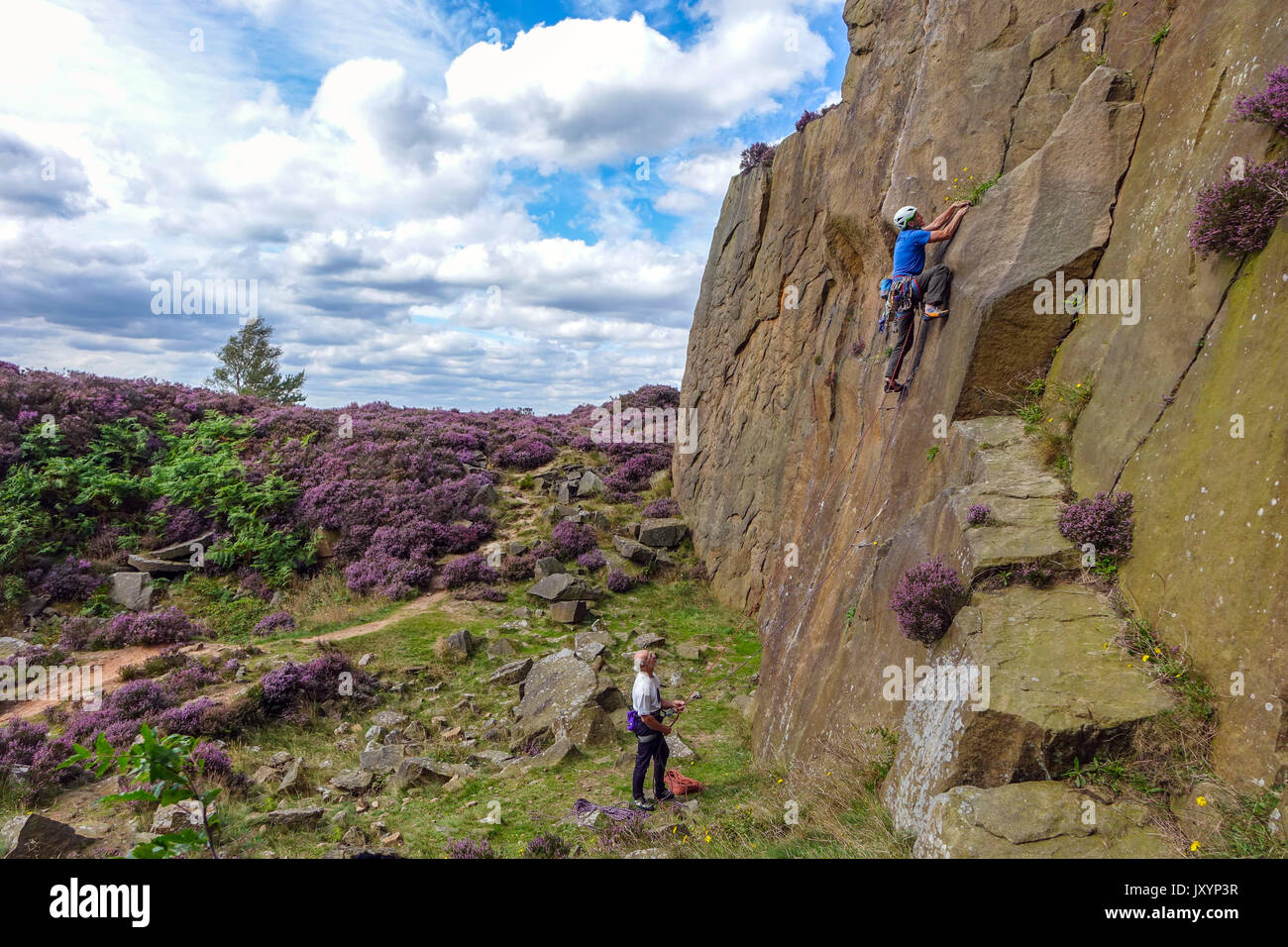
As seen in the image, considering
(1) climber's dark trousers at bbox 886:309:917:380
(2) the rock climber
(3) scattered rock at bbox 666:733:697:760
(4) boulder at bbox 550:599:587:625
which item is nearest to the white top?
(2) the rock climber

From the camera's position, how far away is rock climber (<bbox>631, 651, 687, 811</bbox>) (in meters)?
9.63

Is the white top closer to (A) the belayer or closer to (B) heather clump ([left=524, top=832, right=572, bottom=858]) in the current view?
(B) heather clump ([left=524, top=832, right=572, bottom=858])

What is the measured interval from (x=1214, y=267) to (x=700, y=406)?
1875cm

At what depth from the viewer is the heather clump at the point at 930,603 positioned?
6.98 meters

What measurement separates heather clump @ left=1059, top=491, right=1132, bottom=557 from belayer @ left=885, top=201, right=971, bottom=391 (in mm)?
4149

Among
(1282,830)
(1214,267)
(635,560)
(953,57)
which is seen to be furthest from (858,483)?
(635,560)

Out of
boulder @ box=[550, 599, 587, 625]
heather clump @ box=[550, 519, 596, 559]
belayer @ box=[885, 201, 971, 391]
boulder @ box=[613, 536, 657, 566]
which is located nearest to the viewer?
belayer @ box=[885, 201, 971, 391]

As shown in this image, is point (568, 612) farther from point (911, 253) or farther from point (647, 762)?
point (911, 253)

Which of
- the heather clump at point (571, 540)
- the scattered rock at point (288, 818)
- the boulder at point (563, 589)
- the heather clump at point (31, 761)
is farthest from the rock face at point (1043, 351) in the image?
the heather clump at point (31, 761)

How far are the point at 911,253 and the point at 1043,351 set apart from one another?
8.67 ft

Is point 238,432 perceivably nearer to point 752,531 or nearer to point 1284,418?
point 752,531

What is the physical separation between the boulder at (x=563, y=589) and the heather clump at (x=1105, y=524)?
48.4 feet

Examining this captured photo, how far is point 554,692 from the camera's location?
13.5 metres

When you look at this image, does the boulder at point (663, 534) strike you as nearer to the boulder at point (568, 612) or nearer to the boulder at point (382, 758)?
the boulder at point (568, 612)
